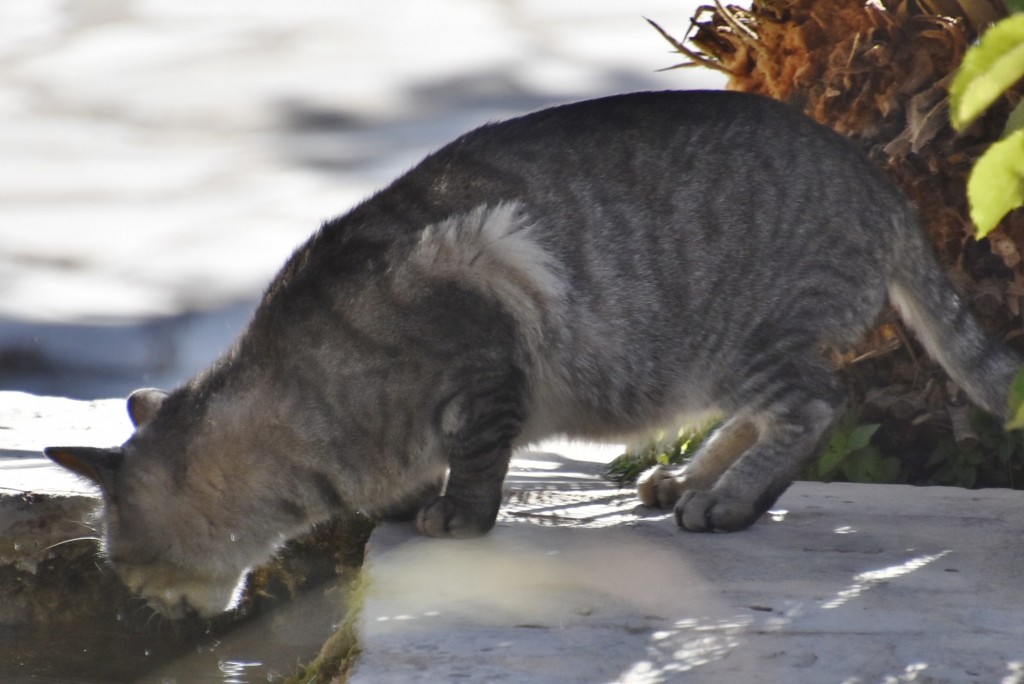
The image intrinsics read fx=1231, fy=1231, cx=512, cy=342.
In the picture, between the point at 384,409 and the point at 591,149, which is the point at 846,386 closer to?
the point at 591,149

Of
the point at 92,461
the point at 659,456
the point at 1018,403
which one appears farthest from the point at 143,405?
the point at 1018,403

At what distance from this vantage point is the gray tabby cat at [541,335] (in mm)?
2801

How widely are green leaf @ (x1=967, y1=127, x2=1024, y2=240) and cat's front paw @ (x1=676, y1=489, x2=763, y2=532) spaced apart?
182 cm

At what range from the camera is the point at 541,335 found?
2.91m

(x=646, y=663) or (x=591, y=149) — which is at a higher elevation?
(x=591, y=149)

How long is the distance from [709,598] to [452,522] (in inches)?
27.9

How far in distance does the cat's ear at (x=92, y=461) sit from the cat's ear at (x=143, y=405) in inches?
6.7

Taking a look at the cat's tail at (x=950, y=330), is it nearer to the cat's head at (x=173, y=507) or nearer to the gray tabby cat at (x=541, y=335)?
the gray tabby cat at (x=541, y=335)

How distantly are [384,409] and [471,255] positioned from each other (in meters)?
0.41

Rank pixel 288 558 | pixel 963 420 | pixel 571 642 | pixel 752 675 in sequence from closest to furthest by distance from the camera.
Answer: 1. pixel 752 675
2. pixel 571 642
3. pixel 288 558
4. pixel 963 420

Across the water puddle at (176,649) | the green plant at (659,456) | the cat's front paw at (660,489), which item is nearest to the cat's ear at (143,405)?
the water puddle at (176,649)

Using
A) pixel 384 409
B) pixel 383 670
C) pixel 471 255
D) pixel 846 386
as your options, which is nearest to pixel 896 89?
pixel 846 386

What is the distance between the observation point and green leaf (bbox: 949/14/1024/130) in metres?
1.09

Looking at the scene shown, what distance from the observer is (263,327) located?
2.87 m
